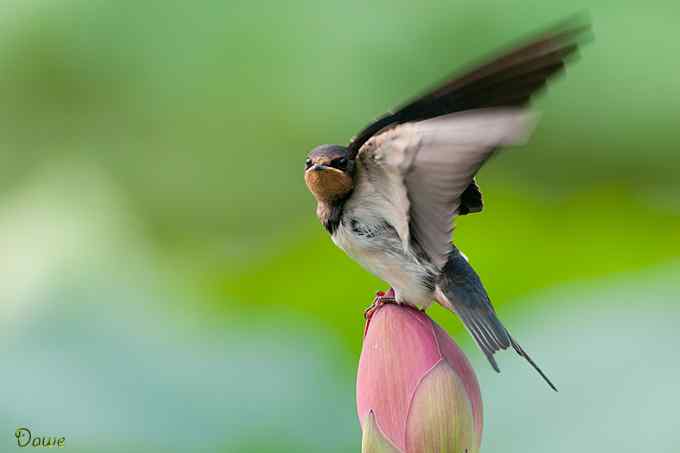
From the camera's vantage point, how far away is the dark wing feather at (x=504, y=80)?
71 centimetres

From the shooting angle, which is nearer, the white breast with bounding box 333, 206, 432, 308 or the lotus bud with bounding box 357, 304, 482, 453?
the lotus bud with bounding box 357, 304, 482, 453

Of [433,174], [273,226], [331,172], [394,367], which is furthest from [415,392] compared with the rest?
[273,226]

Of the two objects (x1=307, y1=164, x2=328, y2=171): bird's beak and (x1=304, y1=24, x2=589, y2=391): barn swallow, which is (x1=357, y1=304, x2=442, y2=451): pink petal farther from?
(x1=307, y1=164, x2=328, y2=171): bird's beak

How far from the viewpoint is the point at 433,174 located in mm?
778

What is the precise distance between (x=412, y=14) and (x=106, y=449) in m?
1.13

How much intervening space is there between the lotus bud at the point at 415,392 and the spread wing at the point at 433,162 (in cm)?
8

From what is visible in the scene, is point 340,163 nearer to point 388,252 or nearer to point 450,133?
point 388,252

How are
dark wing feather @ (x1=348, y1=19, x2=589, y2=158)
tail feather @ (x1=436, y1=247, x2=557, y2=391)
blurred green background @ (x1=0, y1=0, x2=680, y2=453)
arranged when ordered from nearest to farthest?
dark wing feather @ (x1=348, y1=19, x2=589, y2=158) → tail feather @ (x1=436, y1=247, x2=557, y2=391) → blurred green background @ (x1=0, y1=0, x2=680, y2=453)

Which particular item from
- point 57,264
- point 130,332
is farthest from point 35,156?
point 130,332

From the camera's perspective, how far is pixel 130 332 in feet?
5.57

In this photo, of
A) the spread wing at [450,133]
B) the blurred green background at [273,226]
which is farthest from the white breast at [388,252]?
the blurred green background at [273,226]

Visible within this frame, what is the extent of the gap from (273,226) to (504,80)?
1.21m

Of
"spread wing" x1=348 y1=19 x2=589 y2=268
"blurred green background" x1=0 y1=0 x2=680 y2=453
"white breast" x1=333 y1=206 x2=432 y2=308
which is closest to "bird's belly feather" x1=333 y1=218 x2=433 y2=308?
"white breast" x1=333 y1=206 x2=432 y2=308

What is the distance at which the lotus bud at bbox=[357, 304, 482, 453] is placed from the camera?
2.50ft
